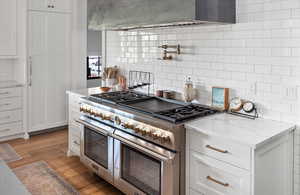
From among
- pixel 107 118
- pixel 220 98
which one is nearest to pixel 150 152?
pixel 107 118

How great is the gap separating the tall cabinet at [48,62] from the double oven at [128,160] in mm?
1810

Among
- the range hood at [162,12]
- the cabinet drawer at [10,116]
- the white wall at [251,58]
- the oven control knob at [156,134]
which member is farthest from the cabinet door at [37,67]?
the oven control knob at [156,134]

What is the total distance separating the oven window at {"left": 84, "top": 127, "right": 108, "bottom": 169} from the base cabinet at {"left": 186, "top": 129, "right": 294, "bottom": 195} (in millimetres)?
1018

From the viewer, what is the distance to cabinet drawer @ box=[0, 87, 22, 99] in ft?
14.0

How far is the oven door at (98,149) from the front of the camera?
2752mm

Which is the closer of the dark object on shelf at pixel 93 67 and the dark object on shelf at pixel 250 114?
the dark object on shelf at pixel 250 114

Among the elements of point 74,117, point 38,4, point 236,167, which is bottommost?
point 236,167

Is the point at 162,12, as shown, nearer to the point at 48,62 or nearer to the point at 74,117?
the point at 74,117

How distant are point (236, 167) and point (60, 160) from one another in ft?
8.34

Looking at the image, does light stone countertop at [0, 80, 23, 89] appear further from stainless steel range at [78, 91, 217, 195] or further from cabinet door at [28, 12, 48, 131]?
stainless steel range at [78, 91, 217, 195]

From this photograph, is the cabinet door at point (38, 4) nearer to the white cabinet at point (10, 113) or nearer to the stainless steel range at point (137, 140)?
the white cabinet at point (10, 113)

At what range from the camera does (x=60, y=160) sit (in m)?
3.67

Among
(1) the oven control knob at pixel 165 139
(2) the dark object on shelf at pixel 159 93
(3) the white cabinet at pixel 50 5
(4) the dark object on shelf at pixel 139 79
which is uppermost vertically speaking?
(3) the white cabinet at pixel 50 5

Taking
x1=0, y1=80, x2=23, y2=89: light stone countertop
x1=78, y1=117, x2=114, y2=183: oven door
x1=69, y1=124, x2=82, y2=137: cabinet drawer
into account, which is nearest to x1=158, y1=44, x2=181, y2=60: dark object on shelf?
x1=78, y1=117, x2=114, y2=183: oven door
